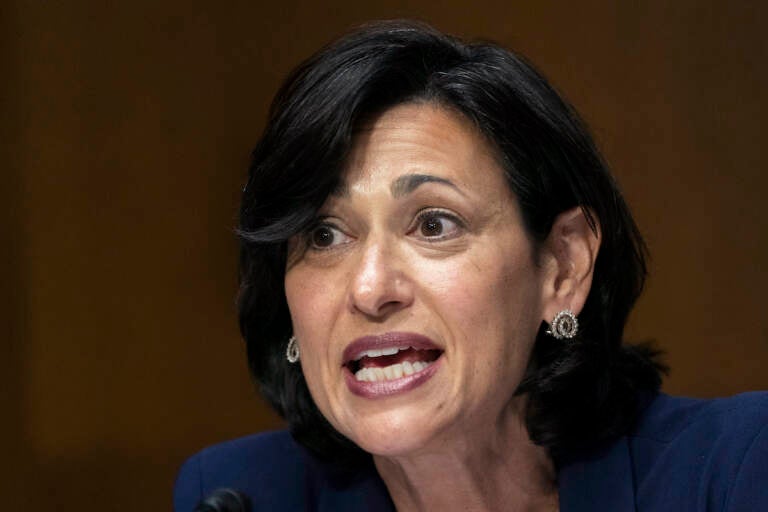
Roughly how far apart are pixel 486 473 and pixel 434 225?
437 mm

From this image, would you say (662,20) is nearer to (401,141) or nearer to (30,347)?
(401,141)

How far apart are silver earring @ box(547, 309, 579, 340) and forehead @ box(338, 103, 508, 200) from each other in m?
0.25

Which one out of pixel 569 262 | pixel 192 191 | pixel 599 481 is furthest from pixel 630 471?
pixel 192 191

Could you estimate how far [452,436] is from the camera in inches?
76.9

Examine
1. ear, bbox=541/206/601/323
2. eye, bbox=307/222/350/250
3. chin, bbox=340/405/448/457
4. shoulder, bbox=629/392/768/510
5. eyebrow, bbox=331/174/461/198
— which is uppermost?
eyebrow, bbox=331/174/461/198

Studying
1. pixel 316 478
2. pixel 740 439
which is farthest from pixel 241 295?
pixel 740 439

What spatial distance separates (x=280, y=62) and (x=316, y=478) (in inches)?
46.9

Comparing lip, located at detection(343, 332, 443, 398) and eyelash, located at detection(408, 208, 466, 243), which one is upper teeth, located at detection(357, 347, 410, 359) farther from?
eyelash, located at detection(408, 208, 466, 243)

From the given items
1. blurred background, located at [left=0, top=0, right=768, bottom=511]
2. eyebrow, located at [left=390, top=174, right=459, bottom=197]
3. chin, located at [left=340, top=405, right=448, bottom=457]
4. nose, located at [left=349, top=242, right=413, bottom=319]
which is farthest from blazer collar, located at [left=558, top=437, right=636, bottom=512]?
blurred background, located at [left=0, top=0, right=768, bottom=511]

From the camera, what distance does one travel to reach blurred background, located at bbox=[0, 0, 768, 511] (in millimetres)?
2902

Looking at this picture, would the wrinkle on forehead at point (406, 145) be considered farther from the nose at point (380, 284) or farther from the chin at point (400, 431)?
the chin at point (400, 431)

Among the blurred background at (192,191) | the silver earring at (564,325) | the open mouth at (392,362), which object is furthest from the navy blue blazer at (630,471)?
the blurred background at (192,191)

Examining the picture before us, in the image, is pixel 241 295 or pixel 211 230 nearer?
pixel 241 295

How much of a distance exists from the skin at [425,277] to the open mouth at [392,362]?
3 centimetres
